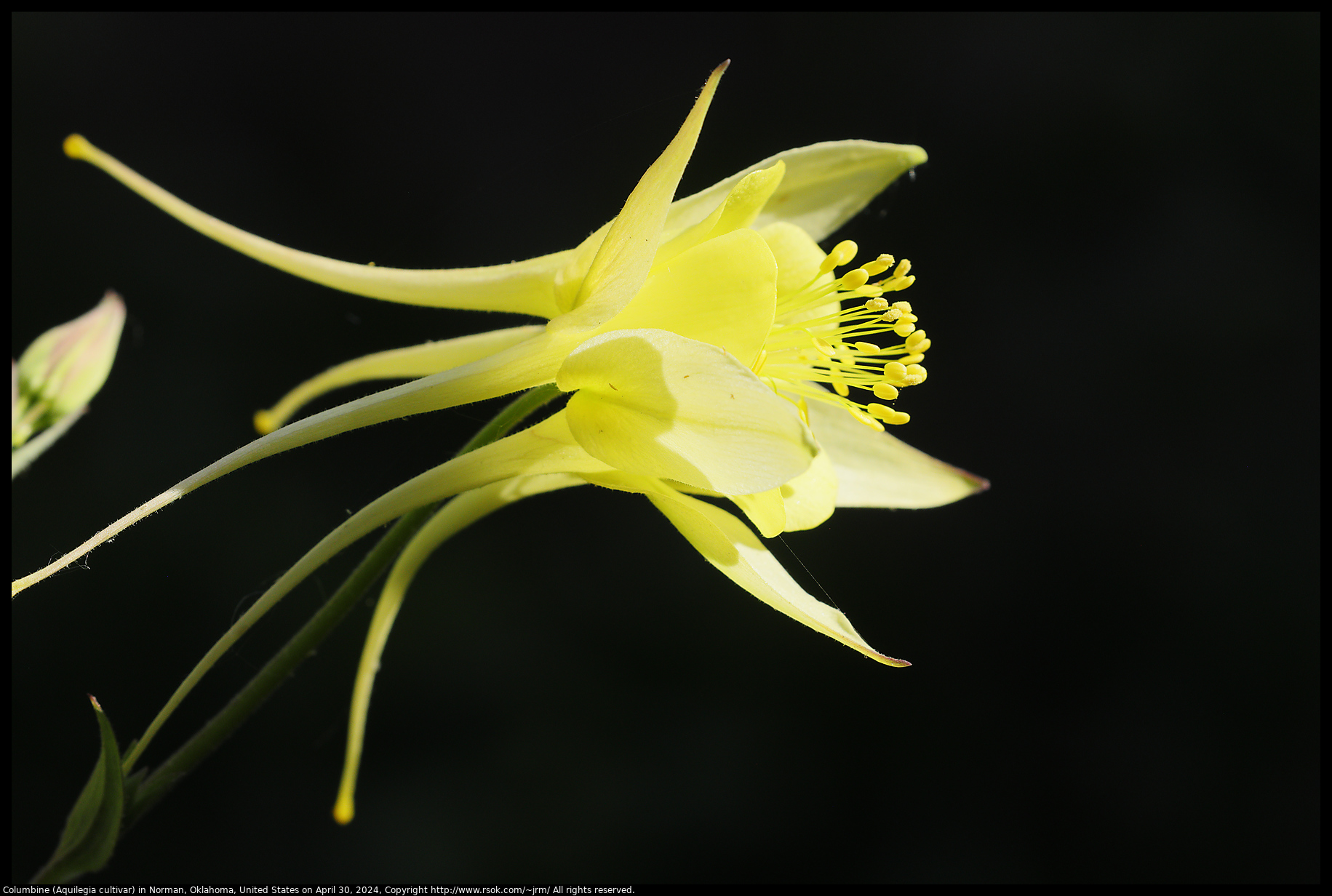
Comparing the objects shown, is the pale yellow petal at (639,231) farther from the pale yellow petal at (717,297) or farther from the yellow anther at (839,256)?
the yellow anther at (839,256)

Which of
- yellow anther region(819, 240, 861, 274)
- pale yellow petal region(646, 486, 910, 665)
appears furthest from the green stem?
yellow anther region(819, 240, 861, 274)

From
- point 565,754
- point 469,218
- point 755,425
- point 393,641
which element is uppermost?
point 755,425

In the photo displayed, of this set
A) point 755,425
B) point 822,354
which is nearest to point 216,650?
point 755,425

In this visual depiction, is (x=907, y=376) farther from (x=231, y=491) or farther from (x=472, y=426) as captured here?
(x=231, y=491)

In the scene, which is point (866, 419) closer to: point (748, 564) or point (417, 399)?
point (748, 564)

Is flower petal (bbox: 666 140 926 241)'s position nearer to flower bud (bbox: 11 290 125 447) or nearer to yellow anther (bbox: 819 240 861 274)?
yellow anther (bbox: 819 240 861 274)
